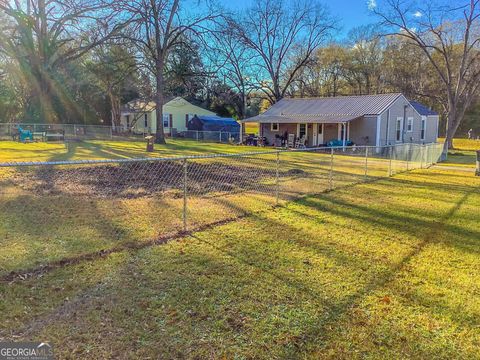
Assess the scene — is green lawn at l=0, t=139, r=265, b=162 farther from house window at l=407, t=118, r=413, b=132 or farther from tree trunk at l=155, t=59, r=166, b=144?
house window at l=407, t=118, r=413, b=132

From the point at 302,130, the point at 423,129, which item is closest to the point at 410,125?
the point at 423,129

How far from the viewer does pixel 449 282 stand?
4043 millimetres

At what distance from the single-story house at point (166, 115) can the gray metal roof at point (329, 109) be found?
13.5m

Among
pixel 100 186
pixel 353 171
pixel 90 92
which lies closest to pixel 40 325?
pixel 100 186

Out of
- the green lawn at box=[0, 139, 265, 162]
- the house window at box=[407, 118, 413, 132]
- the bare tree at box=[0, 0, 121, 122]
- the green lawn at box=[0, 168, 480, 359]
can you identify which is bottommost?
the green lawn at box=[0, 168, 480, 359]

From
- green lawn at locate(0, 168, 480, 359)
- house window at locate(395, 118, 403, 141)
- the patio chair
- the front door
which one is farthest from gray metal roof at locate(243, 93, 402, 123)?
green lawn at locate(0, 168, 480, 359)

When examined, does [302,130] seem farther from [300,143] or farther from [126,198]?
[126,198]

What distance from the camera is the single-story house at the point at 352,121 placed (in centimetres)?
2567

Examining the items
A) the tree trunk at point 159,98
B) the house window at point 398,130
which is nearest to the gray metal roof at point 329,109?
the house window at point 398,130

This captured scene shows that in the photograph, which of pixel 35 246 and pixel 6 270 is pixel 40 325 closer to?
pixel 6 270

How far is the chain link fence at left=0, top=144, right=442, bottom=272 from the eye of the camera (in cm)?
504

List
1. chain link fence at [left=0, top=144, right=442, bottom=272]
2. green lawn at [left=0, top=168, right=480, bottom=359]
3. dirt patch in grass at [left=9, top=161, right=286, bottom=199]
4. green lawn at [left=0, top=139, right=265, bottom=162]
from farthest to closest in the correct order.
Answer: green lawn at [left=0, top=139, right=265, bottom=162] < dirt patch in grass at [left=9, top=161, right=286, bottom=199] < chain link fence at [left=0, top=144, right=442, bottom=272] < green lawn at [left=0, top=168, right=480, bottom=359]

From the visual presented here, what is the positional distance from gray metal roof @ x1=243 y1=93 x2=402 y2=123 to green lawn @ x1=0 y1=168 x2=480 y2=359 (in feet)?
69.5

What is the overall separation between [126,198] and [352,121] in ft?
72.5
